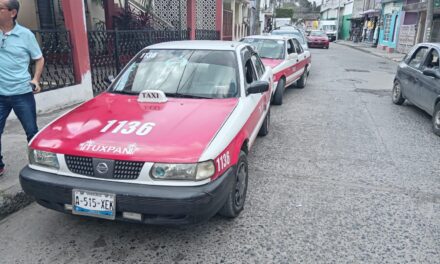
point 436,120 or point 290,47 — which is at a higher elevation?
point 290,47

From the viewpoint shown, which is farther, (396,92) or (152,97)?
(396,92)

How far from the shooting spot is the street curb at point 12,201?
3.44m

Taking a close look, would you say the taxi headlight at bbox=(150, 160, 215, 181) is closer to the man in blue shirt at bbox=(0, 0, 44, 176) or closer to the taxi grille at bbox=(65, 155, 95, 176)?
the taxi grille at bbox=(65, 155, 95, 176)

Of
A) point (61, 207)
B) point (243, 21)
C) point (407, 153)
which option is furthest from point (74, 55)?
point (243, 21)

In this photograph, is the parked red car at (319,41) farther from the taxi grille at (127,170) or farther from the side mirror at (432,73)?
the taxi grille at (127,170)

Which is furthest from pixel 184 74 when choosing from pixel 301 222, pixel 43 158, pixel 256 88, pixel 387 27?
pixel 387 27

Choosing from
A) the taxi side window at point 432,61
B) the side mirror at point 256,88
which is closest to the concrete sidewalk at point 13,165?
the side mirror at point 256,88

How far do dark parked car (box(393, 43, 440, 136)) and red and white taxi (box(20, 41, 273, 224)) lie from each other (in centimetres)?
445

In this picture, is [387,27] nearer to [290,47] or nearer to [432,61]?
[290,47]

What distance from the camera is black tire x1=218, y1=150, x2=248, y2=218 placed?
3217 mm

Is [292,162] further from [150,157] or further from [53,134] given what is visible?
[53,134]

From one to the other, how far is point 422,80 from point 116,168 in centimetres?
647

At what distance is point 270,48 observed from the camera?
8.89m

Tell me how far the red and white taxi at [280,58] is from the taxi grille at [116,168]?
547 centimetres
